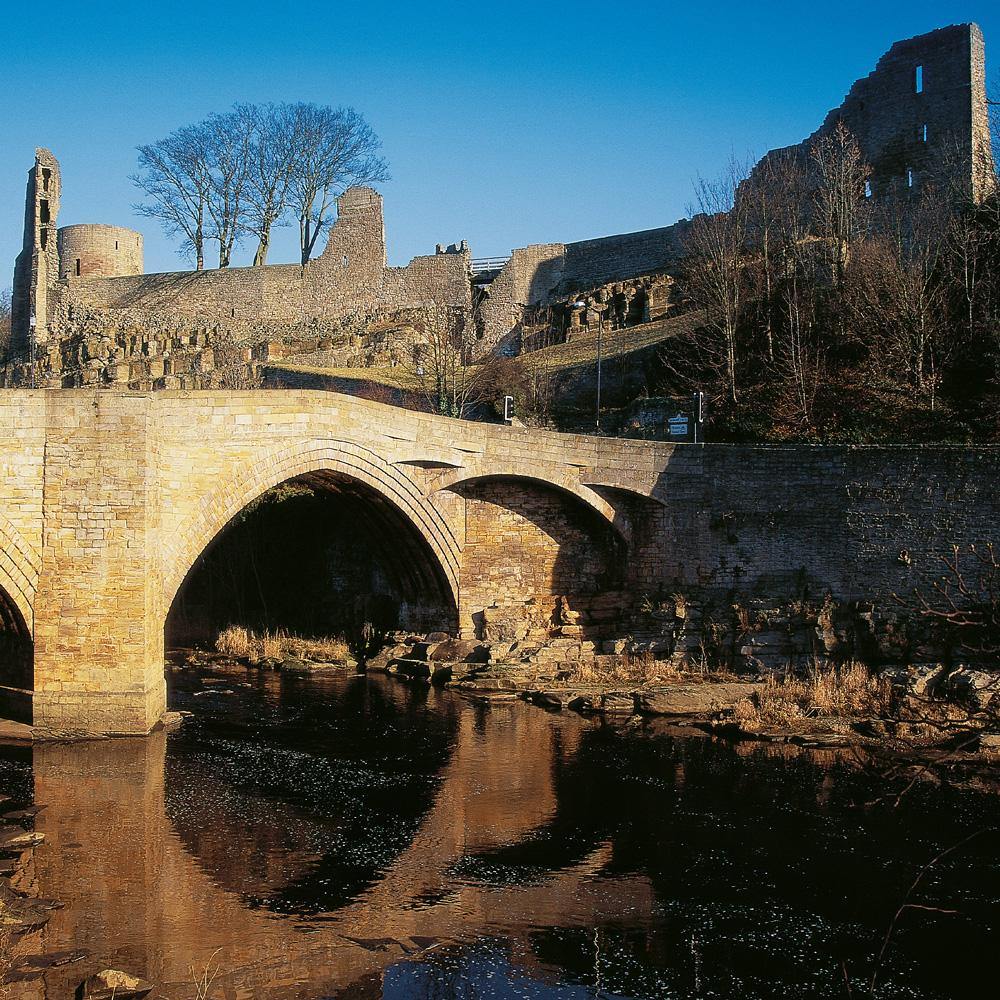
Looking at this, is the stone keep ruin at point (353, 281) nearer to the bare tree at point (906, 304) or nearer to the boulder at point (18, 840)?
the bare tree at point (906, 304)

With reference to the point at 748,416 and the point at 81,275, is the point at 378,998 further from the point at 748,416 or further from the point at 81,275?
the point at 81,275

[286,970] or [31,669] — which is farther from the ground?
[31,669]

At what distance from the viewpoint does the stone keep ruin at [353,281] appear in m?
34.8

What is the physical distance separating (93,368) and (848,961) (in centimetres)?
3554

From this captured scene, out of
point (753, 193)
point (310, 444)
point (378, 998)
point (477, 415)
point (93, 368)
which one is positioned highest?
point (753, 193)

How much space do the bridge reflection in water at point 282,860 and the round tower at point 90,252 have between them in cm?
3474

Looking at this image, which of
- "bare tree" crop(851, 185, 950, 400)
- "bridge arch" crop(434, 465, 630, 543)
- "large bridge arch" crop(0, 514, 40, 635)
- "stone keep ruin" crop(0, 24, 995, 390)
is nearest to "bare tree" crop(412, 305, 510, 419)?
"stone keep ruin" crop(0, 24, 995, 390)

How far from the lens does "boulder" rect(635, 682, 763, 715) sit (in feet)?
65.7

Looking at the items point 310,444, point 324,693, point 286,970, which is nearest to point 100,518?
point 310,444

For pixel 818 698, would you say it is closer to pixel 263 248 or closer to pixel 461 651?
pixel 461 651

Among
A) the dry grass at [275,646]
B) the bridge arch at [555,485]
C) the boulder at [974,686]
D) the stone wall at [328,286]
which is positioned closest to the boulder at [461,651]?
the dry grass at [275,646]

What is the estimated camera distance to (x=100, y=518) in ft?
57.3

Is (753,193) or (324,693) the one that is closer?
(324,693)

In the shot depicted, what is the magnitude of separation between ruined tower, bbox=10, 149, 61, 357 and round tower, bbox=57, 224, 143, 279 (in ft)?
1.53
